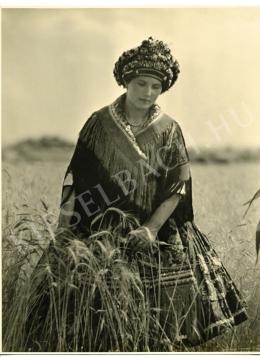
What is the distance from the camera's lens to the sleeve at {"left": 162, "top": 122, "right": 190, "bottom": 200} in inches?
125

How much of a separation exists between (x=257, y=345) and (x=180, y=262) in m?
0.59

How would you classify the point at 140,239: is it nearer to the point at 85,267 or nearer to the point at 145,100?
the point at 85,267

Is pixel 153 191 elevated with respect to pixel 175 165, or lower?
lower

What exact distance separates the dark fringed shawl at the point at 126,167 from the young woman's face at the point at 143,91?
0.05m

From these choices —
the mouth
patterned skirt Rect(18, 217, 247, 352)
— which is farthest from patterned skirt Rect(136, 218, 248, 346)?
the mouth

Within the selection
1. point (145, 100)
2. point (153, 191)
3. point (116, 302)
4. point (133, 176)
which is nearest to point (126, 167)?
point (133, 176)

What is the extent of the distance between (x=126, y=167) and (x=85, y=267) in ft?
1.81

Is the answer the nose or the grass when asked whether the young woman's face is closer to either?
the nose

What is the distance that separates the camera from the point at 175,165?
10.5 feet

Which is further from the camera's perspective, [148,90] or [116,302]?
[148,90]

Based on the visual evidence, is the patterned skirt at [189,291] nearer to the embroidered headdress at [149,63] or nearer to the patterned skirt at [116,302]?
the patterned skirt at [116,302]

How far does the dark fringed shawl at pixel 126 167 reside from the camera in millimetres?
3150

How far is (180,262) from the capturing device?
124 inches

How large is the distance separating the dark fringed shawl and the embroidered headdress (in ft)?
0.45
